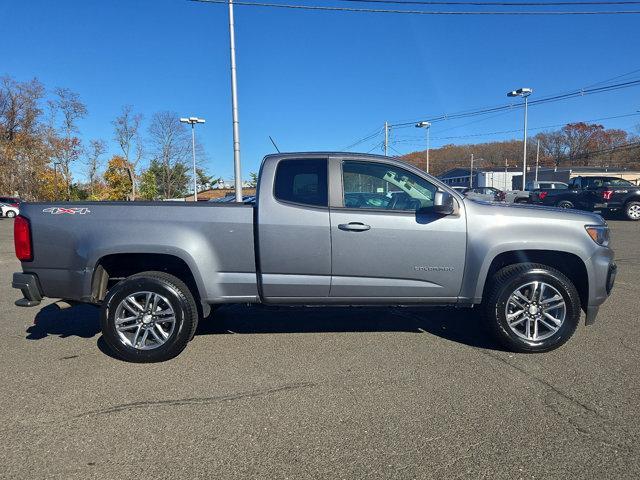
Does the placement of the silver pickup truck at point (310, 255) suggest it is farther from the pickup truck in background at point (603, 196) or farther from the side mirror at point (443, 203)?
the pickup truck in background at point (603, 196)

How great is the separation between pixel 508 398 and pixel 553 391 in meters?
0.40

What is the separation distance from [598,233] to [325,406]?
3064 millimetres

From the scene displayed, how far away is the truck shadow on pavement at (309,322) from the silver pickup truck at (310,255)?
1.83 ft

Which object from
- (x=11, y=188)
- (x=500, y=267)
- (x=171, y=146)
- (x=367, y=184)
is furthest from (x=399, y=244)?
(x=11, y=188)

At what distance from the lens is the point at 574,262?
14.4 feet

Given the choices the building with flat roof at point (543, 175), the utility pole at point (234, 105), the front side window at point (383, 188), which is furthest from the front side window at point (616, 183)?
the building with flat roof at point (543, 175)

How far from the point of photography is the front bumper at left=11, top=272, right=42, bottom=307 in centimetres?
409

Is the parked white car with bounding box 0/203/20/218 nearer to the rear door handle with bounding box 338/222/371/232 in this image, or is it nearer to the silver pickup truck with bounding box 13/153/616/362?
the silver pickup truck with bounding box 13/153/616/362

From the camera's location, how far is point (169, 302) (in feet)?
13.5

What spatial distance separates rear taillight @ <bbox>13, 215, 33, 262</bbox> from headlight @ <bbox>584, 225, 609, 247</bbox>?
514 centimetres

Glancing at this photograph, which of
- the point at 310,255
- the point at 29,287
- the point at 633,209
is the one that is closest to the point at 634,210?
the point at 633,209

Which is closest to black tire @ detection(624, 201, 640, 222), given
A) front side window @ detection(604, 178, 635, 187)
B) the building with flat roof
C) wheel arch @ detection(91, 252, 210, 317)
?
front side window @ detection(604, 178, 635, 187)

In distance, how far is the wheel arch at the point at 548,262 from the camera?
14.1 feet

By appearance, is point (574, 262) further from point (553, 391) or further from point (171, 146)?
point (171, 146)
